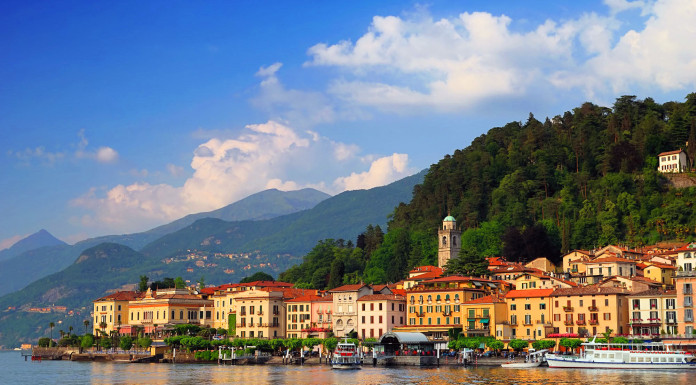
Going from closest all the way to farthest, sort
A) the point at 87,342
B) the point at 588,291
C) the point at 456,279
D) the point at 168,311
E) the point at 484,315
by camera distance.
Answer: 1. the point at 588,291
2. the point at 484,315
3. the point at 456,279
4. the point at 168,311
5. the point at 87,342

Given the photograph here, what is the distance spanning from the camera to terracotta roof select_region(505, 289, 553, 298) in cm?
9925

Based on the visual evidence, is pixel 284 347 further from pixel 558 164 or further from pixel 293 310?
pixel 558 164

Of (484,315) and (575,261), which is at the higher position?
(575,261)

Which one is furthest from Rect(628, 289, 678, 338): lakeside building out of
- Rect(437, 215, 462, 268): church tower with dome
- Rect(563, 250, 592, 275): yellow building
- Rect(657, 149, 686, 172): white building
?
Rect(657, 149, 686, 172): white building

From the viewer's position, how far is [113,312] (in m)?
145

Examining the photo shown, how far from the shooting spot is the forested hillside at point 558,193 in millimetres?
130000

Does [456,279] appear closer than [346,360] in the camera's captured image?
No

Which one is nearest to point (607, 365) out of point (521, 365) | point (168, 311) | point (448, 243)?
point (521, 365)

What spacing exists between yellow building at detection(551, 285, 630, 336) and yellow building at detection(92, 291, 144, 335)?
7568 cm

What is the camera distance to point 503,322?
331 feet

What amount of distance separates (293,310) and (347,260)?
35.0 m

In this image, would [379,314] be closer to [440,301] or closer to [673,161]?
[440,301]

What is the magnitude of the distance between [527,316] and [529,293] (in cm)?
271

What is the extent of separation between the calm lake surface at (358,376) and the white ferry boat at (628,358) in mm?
2199
